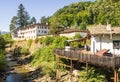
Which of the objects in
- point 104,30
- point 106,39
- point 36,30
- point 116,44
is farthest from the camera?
point 36,30

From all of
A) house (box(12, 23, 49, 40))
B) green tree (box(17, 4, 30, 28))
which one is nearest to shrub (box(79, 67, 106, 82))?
house (box(12, 23, 49, 40))

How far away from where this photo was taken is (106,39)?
38750 mm

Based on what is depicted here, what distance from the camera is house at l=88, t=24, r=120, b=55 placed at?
37.0 meters

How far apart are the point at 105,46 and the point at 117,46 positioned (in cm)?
259

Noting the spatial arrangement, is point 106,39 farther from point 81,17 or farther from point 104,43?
point 81,17

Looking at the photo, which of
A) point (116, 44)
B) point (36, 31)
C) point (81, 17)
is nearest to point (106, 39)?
point (116, 44)

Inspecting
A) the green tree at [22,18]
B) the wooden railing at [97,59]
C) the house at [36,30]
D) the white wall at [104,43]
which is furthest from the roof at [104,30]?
the green tree at [22,18]

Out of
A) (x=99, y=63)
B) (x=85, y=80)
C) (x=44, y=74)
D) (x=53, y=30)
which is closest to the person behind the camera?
(x=99, y=63)

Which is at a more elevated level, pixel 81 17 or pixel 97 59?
pixel 81 17

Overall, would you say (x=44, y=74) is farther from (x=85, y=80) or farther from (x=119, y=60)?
(x=119, y=60)

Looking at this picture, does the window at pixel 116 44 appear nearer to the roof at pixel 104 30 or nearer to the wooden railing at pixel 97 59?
the roof at pixel 104 30

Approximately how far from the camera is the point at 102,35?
3866 cm

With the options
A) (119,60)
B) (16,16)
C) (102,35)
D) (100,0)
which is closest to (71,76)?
(102,35)

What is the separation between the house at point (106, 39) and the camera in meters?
37.0
